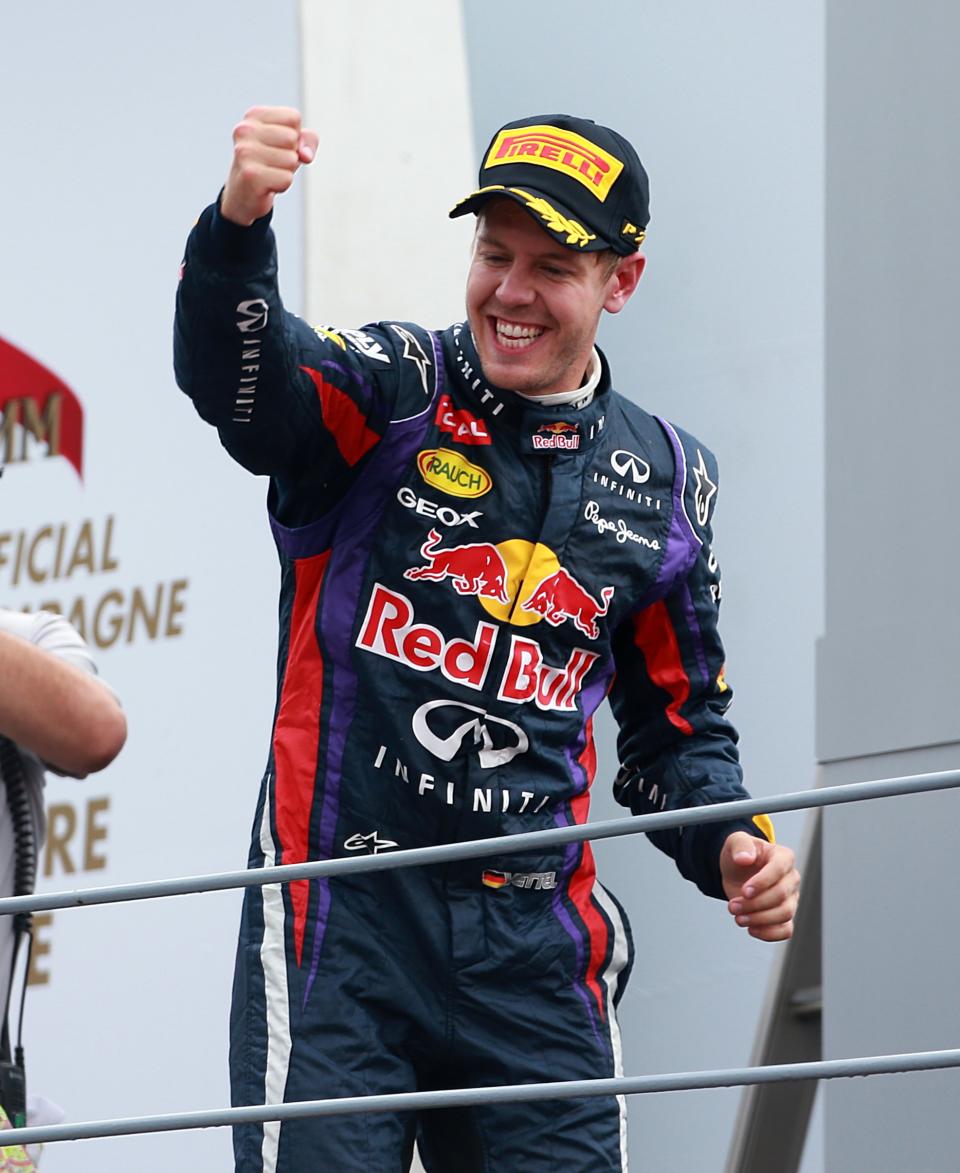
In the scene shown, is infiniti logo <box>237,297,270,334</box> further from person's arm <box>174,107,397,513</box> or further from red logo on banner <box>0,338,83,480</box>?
red logo on banner <box>0,338,83,480</box>

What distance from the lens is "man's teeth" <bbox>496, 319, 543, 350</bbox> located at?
220 cm

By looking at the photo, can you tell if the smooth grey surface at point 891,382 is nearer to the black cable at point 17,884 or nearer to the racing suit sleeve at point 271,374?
the racing suit sleeve at point 271,374

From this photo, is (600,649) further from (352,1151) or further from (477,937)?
(352,1151)

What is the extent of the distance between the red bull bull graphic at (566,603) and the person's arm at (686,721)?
121 millimetres

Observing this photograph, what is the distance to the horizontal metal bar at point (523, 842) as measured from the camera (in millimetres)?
1606

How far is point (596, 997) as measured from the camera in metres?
2.18

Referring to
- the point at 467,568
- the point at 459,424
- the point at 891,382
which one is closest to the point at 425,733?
the point at 467,568

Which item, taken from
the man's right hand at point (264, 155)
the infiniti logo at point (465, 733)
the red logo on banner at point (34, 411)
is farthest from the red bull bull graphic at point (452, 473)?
the red logo on banner at point (34, 411)

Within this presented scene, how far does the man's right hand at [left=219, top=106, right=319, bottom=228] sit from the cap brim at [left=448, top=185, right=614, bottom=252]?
0.99ft

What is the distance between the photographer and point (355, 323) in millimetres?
4145

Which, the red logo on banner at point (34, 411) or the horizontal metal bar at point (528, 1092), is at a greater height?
the red logo on banner at point (34, 411)

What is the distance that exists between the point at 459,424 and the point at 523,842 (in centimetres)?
61

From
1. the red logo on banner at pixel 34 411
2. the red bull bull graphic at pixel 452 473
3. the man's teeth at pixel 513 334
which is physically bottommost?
the red bull bull graphic at pixel 452 473

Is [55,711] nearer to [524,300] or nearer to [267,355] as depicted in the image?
[267,355]
